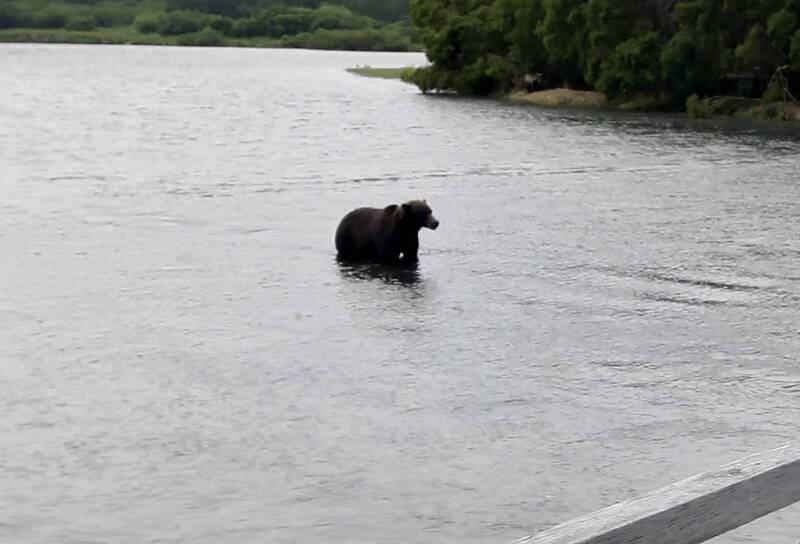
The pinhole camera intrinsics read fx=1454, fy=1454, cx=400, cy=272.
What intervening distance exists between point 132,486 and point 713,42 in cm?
5569

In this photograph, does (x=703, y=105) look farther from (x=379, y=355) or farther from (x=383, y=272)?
(x=379, y=355)

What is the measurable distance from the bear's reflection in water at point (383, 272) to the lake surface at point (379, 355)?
0.31 ft

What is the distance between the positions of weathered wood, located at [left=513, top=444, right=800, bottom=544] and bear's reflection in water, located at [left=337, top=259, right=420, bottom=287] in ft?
43.3

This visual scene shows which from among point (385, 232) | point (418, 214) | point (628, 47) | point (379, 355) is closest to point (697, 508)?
point (379, 355)

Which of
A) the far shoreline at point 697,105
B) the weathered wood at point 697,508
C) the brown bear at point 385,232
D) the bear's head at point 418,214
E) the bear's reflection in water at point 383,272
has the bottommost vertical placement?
the far shoreline at point 697,105

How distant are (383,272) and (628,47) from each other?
48.6m

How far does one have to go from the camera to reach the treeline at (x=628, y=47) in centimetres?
6103

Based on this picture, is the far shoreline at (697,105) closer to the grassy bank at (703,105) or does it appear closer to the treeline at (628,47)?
the grassy bank at (703,105)

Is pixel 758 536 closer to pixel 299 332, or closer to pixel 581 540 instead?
pixel 581 540

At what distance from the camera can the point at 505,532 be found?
9.20m

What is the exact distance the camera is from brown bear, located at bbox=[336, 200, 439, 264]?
19391mm

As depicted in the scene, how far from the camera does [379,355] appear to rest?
14.0 metres

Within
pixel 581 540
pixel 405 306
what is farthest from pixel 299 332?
pixel 581 540

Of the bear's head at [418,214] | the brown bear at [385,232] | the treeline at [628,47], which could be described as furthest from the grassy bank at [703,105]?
the bear's head at [418,214]
